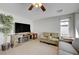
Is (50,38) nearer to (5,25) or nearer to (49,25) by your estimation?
(49,25)

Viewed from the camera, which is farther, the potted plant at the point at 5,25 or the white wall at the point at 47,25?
the white wall at the point at 47,25

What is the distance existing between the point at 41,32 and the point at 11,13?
0.79 metres

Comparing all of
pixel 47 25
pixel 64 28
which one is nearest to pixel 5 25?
pixel 47 25

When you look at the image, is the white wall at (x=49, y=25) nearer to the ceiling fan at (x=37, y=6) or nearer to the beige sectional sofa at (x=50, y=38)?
the beige sectional sofa at (x=50, y=38)

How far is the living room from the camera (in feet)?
6.51

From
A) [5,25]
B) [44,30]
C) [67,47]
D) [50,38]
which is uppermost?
[5,25]

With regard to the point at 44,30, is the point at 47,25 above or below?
above

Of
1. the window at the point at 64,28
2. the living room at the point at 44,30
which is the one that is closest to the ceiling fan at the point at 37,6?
the living room at the point at 44,30

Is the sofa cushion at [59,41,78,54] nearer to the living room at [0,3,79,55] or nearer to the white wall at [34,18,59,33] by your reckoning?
the living room at [0,3,79,55]

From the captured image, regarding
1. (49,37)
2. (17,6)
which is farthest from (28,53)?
(17,6)

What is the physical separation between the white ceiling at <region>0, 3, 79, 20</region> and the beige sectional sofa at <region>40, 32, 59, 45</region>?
42 cm

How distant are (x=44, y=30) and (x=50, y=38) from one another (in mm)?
228

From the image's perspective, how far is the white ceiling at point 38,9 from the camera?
1990 mm

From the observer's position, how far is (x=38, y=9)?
203 cm
